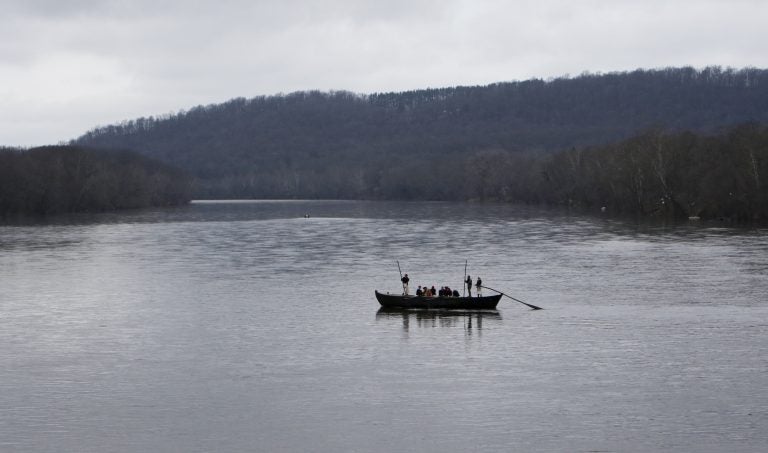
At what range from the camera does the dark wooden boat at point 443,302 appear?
46688 mm

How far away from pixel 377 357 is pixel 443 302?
11332 mm

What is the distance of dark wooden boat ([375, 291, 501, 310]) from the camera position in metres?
46.7

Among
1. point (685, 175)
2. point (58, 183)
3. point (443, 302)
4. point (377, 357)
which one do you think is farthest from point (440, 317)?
point (58, 183)

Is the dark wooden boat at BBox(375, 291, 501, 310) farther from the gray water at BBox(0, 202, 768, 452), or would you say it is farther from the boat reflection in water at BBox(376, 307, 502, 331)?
the gray water at BBox(0, 202, 768, 452)

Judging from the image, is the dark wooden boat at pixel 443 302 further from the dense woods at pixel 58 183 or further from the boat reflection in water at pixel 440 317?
the dense woods at pixel 58 183

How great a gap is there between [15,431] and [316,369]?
1099cm

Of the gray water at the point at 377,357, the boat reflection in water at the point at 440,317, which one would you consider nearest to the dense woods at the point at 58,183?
the gray water at the point at 377,357

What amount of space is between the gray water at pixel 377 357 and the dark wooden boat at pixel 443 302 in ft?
1.88

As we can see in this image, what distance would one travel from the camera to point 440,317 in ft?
150

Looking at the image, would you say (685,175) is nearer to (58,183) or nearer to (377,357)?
(377,357)

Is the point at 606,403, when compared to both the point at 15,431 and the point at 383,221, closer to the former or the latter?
the point at 15,431

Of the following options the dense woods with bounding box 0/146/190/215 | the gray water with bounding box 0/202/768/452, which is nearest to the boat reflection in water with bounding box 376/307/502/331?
the gray water with bounding box 0/202/768/452

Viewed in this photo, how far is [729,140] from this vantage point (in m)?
119

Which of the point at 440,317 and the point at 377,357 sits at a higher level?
the point at 440,317
